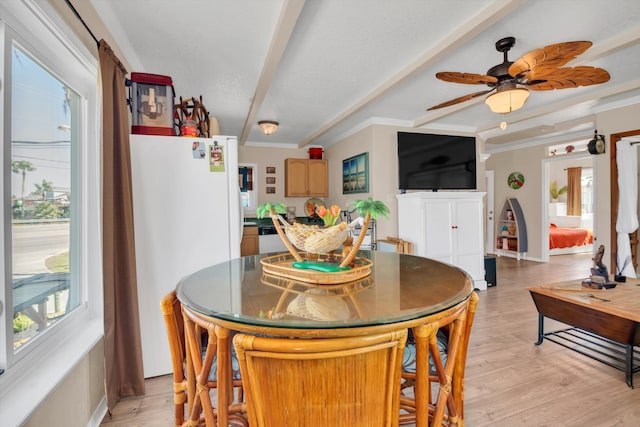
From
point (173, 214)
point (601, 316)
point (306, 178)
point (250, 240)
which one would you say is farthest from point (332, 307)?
point (306, 178)

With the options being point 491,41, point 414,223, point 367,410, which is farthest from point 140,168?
point 414,223

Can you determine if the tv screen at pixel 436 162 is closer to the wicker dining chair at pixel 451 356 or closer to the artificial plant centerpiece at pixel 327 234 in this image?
the artificial plant centerpiece at pixel 327 234

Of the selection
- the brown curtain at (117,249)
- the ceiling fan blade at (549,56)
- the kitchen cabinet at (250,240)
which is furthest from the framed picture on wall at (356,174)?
the brown curtain at (117,249)

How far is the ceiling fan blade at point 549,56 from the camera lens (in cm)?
160

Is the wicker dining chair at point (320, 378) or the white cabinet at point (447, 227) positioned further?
the white cabinet at point (447, 227)

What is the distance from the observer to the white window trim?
1.09 m

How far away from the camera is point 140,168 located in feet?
6.45

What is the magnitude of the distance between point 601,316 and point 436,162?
108 inches

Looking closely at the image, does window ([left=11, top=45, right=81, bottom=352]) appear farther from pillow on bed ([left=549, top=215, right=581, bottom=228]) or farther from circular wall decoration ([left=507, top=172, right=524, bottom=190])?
pillow on bed ([left=549, top=215, right=581, bottom=228])

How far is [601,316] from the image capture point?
2.06 metres

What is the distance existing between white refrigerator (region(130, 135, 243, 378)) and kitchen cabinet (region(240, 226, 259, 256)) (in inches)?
91.5

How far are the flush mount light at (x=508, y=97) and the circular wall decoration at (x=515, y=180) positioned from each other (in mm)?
4860

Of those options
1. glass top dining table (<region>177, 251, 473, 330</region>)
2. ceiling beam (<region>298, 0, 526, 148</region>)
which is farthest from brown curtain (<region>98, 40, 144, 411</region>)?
ceiling beam (<region>298, 0, 526, 148</region>)

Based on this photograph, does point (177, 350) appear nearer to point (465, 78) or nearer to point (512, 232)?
point (465, 78)
